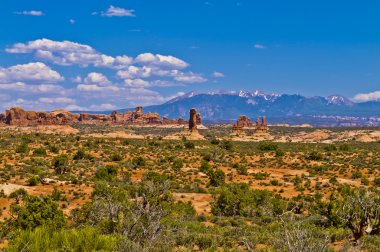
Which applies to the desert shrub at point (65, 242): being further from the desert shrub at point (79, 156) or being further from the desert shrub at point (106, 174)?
the desert shrub at point (79, 156)

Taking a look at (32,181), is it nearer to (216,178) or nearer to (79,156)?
(79,156)

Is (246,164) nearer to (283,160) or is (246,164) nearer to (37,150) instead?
(283,160)

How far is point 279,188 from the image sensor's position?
40031 mm

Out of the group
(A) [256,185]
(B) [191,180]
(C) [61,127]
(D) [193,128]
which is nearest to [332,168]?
(A) [256,185]

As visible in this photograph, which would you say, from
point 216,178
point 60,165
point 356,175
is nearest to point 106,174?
point 60,165

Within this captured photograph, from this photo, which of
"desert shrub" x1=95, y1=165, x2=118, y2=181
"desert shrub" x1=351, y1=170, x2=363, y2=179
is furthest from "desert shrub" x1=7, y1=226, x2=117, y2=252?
"desert shrub" x1=351, y1=170, x2=363, y2=179

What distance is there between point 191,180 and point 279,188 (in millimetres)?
10075

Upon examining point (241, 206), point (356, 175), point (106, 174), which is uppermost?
point (106, 174)

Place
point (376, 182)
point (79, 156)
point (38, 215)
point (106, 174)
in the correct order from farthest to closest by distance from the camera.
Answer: point (79, 156) → point (376, 182) → point (106, 174) → point (38, 215)

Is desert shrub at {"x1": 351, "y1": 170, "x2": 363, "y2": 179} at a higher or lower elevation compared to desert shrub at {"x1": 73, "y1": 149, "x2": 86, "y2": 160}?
lower

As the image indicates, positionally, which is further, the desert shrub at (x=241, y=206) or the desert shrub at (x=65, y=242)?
the desert shrub at (x=241, y=206)

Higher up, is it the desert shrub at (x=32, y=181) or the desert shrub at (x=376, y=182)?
the desert shrub at (x=32, y=181)

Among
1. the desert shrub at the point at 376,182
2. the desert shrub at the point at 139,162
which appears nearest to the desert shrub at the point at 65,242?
the desert shrub at the point at 139,162

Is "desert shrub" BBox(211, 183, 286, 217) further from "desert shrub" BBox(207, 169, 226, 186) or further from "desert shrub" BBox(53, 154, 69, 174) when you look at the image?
"desert shrub" BBox(53, 154, 69, 174)
